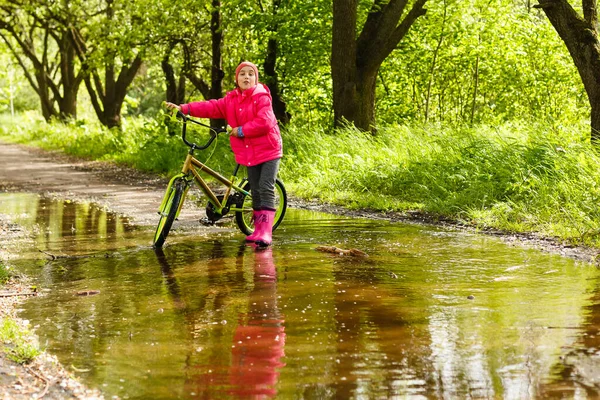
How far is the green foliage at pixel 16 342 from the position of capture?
4.89m

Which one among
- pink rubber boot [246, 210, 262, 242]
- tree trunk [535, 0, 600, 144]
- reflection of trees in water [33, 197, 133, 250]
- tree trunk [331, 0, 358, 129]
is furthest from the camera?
tree trunk [331, 0, 358, 129]

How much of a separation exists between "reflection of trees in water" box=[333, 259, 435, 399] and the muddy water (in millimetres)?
16

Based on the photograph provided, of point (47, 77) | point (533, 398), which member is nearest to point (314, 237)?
point (533, 398)

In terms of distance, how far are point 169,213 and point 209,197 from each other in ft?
2.29

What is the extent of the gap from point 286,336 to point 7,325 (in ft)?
5.74

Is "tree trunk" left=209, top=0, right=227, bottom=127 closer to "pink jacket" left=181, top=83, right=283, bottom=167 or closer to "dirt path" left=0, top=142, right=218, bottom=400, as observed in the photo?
"dirt path" left=0, top=142, right=218, bottom=400

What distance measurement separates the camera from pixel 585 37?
12258 millimetres

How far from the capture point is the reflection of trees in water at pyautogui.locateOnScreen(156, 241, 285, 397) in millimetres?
4516

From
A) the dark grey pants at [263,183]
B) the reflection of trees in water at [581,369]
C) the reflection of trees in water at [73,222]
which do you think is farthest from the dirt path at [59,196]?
the reflection of trees in water at [581,369]

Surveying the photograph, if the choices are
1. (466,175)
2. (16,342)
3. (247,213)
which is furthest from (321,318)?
(466,175)

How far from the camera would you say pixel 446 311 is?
6012 mm

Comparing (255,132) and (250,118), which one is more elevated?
(250,118)

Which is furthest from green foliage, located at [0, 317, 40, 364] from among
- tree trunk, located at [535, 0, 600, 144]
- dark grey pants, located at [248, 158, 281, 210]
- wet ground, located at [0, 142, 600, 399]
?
tree trunk, located at [535, 0, 600, 144]

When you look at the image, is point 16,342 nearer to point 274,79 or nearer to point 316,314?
point 316,314
